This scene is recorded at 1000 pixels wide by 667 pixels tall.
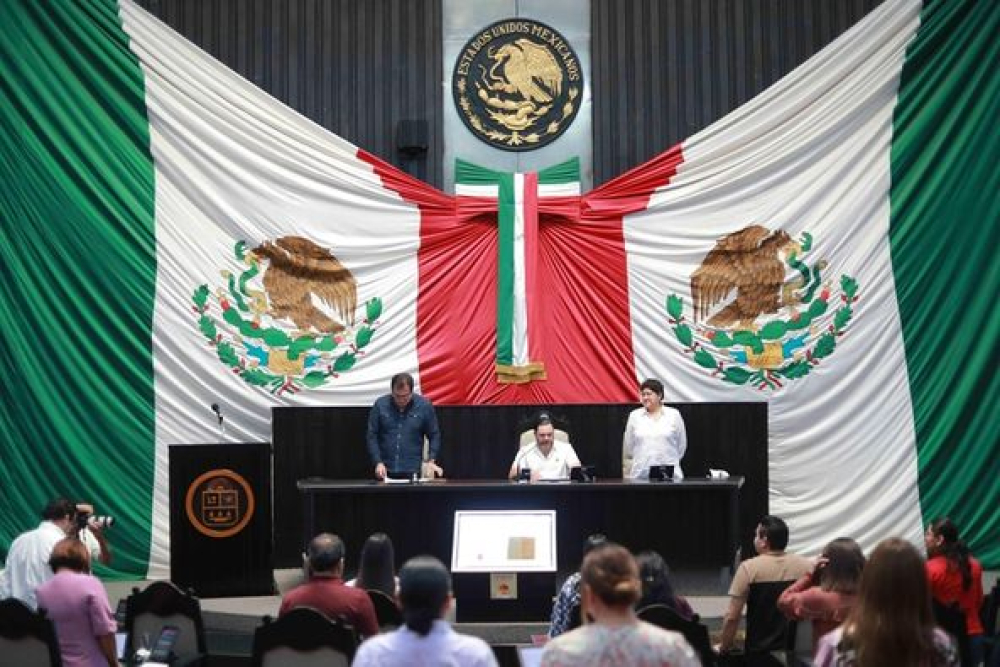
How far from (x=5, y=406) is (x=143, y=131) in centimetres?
245

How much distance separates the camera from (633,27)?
1319cm

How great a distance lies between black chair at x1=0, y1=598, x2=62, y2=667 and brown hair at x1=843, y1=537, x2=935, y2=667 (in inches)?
133

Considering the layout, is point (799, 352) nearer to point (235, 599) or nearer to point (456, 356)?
point (456, 356)

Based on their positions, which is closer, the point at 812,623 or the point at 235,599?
the point at 812,623

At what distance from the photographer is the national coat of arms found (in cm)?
1189

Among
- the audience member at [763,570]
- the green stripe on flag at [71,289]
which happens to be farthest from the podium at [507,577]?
the green stripe on flag at [71,289]

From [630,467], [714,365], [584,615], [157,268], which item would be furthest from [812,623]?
[157,268]

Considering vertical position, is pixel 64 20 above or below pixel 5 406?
above

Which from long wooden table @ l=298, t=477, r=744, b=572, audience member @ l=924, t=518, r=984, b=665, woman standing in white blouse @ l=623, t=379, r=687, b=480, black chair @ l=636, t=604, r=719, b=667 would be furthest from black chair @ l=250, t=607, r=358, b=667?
woman standing in white blouse @ l=623, t=379, r=687, b=480

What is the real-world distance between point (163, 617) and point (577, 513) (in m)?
3.68

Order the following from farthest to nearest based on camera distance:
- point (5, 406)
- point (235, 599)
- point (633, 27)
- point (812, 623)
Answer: point (633, 27), point (5, 406), point (235, 599), point (812, 623)

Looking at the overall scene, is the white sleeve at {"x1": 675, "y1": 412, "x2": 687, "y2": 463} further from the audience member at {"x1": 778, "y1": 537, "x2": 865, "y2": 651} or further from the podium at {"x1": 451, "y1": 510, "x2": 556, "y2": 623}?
the audience member at {"x1": 778, "y1": 537, "x2": 865, "y2": 651}

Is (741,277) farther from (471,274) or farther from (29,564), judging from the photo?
(29,564)

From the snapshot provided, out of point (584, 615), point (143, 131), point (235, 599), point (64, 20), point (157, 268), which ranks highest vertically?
point (64, 20)
